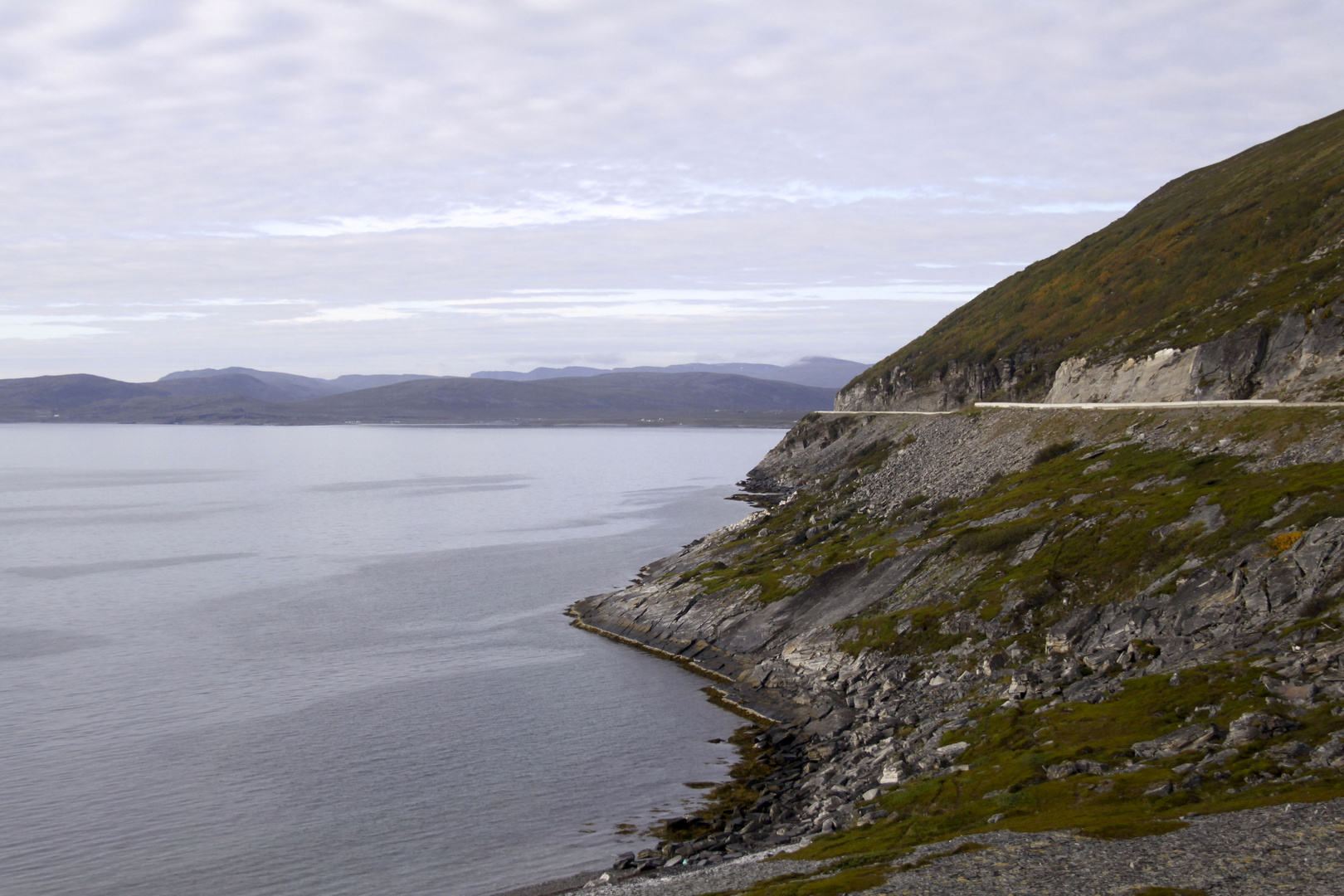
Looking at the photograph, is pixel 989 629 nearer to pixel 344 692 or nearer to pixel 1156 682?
pixel 1156 682

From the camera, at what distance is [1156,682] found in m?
49.0

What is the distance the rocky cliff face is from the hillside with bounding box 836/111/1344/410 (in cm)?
1042

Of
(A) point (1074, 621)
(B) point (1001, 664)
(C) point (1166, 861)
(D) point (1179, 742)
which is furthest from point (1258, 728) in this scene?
(A) point (1074, 621)

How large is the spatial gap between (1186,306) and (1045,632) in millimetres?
78571

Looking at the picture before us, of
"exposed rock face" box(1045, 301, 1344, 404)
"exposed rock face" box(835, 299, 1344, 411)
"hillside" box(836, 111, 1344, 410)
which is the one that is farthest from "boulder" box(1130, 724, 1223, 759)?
"exposed rock face" box(1045, 301, 1344, 404)

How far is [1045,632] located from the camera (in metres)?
63.1

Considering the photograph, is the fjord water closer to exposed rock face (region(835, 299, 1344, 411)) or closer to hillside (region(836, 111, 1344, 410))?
exposed rock face (region(835, 299, 1344, 411))

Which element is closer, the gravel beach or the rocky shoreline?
the gravel beach

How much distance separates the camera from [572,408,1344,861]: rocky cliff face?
4116cm

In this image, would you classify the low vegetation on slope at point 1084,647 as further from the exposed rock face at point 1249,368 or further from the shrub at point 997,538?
the exposed rock face at point 1249,368

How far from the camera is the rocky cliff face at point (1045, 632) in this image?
41.2 m

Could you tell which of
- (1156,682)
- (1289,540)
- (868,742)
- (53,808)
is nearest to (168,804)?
(53,808)

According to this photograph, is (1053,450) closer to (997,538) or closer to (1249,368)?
(1249,368)

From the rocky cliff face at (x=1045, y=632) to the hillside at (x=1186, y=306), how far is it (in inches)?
410
